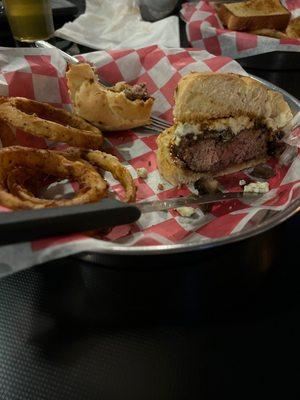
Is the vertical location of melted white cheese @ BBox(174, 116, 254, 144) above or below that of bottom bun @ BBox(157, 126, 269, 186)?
above

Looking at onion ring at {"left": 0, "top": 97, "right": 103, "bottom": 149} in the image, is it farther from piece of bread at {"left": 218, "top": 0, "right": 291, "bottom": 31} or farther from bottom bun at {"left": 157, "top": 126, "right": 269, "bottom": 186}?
piece of bread at {"left": 218, "top": 0, "right": 291, "bottom": 31}

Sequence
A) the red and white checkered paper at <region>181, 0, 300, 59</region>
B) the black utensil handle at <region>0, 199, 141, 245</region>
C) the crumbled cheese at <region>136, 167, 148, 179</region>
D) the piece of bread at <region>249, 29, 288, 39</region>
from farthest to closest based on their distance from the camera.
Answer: the piece of bread at <region>249, 29, 288, 39</region> → the red and white checkered paper at <region>181, 0, 300, 59</region> → the crumbled cheese at <region>136, 167, 148, 179</region> → the black utensil handle at <region>0, 199, 141, 245</region>

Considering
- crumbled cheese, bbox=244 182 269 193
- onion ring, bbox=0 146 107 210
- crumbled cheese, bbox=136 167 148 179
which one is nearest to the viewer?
onion ring, bbox=0 146 107 210

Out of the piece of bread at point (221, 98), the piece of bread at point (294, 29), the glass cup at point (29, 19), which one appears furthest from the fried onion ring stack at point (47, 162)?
the piece of bread at point (294, 29)

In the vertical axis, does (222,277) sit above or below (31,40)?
below

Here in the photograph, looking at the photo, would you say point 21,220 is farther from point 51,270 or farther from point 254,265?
point 254,265

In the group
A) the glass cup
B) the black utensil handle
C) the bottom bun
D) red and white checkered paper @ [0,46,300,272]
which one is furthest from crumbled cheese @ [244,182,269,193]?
the glass cup

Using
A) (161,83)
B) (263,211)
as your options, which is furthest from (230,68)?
(263,211)
